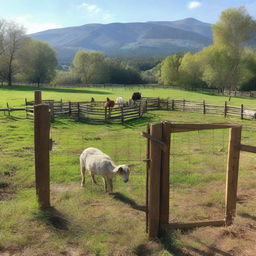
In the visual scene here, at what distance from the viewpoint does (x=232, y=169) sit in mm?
5266

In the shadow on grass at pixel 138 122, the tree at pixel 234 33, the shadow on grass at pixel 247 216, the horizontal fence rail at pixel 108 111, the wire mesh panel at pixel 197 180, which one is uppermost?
the tree at pixel 234 33

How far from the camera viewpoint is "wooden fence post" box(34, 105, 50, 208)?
5.56 metres

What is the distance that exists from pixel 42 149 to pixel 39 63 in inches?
2446

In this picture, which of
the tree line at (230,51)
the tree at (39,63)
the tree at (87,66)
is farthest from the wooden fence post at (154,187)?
the tree at (87,66)

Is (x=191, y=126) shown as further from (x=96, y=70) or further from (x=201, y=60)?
(x=96, y=70)

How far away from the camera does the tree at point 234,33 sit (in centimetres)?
5453

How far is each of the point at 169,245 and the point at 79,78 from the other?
82.4 metres

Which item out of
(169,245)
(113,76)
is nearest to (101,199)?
(169,245)

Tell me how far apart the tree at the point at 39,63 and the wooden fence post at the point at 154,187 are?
196 ft

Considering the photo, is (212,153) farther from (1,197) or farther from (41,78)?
(41,78)

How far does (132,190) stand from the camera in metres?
7.13

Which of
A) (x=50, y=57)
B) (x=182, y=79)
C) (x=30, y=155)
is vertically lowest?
(x=30, y=155)

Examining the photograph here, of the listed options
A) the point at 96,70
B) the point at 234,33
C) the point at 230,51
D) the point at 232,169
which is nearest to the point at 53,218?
the point at 232,169

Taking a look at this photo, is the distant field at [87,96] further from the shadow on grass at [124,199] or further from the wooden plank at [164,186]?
the wooden plank at [164,186]
